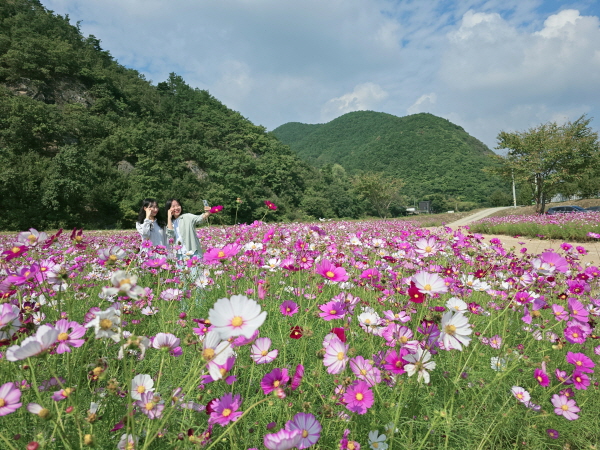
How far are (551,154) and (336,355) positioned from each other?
2392 centimetres

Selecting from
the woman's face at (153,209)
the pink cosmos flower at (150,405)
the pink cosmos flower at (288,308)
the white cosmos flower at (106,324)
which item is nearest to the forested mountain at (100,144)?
the woman's face at (153,209)

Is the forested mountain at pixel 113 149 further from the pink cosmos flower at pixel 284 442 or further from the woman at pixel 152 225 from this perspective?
the pink cosmos flower at pixel 284 442

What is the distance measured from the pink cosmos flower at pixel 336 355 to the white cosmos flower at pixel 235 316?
32 centimetres

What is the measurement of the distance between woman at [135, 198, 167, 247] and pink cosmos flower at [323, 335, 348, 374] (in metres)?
3.01

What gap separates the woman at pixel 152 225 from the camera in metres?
3.43

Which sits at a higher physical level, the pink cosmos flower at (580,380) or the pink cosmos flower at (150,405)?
the pink cosmos flower at (150,405)

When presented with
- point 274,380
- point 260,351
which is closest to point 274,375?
point 274,380

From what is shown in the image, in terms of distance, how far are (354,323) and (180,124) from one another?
44.0 meters

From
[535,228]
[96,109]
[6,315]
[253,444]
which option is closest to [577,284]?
[253,444]

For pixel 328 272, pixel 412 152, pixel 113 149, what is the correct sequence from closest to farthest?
1. pixel 328 272
2. pixel 113 149
3. pixel 412 152

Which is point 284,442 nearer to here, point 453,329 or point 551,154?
point 453,329

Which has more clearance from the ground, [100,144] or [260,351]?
[100,144]

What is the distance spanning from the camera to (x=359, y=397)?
0.90m

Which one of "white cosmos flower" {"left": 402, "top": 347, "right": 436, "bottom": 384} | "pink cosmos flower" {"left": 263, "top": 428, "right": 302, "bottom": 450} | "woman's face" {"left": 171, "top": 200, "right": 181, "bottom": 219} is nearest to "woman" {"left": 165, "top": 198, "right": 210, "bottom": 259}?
"woman's face" {"left": 171, "top": 200, "right": 181, "bottom": 219}
